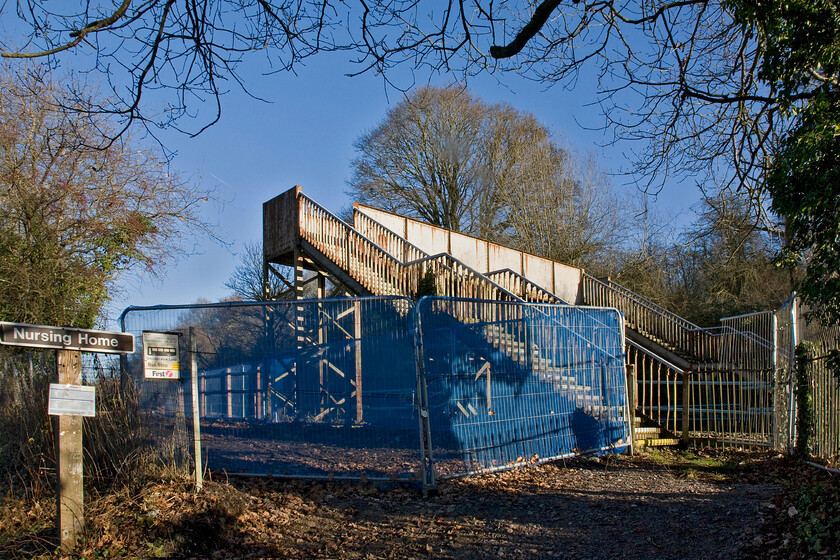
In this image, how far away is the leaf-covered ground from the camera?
5532 millimetres

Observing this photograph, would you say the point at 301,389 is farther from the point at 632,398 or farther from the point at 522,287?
the point at 522,287

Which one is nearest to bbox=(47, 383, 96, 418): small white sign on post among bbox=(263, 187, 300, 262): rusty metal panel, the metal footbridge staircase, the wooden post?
the wooden post

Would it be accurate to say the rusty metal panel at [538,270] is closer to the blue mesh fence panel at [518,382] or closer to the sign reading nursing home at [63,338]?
the blue mesh fence panel at [518,382]

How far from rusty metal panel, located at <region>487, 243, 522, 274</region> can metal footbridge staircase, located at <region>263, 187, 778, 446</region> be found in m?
0.03

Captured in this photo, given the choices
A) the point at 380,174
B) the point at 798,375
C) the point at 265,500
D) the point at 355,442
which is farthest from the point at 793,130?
the point at 380,174

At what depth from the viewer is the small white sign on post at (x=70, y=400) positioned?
5.46 meters

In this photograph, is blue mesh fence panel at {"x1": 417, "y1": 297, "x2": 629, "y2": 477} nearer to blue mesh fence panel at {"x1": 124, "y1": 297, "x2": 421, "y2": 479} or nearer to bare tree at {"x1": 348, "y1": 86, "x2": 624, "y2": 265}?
blue mesh fence panel at {"x1": 124, "y1": 297, "x2": 421, "y2": 479}

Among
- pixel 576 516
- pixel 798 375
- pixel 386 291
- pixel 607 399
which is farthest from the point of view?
pixel 386 291

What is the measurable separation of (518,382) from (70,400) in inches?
208

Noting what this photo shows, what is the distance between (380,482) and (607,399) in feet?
13.6

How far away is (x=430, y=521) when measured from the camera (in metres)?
6.48

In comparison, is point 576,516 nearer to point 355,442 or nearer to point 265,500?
point 355,442

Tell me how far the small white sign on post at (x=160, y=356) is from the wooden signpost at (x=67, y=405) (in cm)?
84

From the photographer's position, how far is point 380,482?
299 inches
